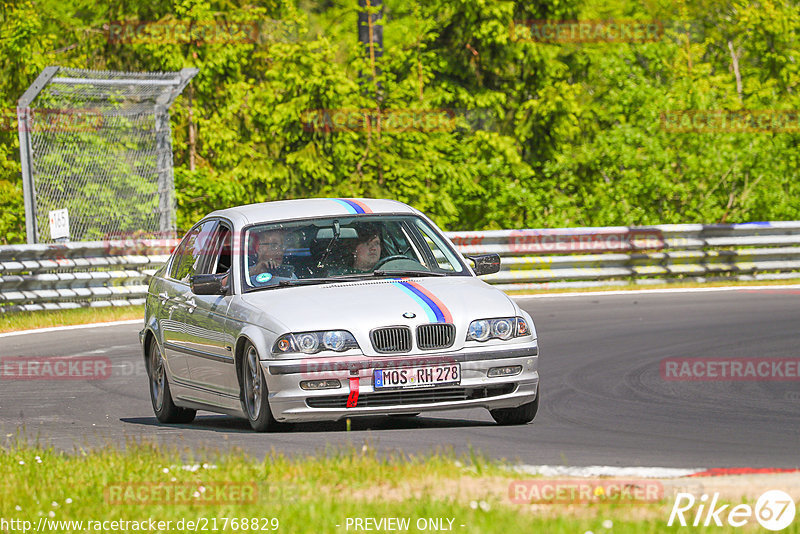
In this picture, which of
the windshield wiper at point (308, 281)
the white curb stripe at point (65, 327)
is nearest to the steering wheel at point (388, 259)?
the windshield wiper at point (308, 281)

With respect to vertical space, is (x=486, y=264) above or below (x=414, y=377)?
above

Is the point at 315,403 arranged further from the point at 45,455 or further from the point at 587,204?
the point at 587,204

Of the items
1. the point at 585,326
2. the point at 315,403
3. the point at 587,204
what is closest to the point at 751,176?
the point at 587,204

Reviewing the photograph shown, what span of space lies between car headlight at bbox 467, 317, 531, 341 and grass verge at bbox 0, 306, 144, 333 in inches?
425

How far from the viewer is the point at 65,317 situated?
19.4 metres

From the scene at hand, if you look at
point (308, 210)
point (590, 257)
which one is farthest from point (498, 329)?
point (590, 257)

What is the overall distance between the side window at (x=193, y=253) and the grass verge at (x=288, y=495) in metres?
2.88

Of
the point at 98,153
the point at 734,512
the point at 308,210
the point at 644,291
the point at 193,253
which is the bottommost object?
the point at 644,291

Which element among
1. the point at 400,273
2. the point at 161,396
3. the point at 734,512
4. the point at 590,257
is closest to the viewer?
the point at 734,512

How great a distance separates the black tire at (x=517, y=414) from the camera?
935 centimetres

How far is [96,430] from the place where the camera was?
9.82m

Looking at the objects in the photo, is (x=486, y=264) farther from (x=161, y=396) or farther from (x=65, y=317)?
(x=65, y=317)

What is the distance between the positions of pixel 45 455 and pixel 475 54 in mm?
24569

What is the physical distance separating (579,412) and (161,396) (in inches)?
122
